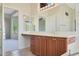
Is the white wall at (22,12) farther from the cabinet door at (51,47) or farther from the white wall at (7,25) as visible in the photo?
the cabinet door at (51,47)

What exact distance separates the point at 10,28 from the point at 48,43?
608 millimetres

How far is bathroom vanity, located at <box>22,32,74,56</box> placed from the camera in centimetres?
176

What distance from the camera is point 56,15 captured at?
1777mm

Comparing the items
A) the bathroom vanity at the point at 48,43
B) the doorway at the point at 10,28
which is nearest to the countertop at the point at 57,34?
the bathroom vanity at the point at 48,43

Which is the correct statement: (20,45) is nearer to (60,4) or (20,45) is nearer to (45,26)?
(45,26)

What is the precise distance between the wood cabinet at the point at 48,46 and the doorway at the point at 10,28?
0.94ft

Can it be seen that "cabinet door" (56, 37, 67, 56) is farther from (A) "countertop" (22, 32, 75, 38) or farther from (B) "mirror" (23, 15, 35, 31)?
(B) "mirror" (23, 15, 35, 31)

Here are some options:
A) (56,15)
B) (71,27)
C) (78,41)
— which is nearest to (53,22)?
(56,15)

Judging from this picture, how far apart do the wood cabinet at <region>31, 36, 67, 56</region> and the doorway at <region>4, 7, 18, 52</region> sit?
286 mm

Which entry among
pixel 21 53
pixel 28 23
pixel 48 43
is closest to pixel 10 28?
pixel 28 23

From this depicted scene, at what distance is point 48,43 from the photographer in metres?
1.82

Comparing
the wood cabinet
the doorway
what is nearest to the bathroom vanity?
the wood cabinet

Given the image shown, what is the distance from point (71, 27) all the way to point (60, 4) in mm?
377

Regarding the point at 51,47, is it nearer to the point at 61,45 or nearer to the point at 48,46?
the point at 48,46
